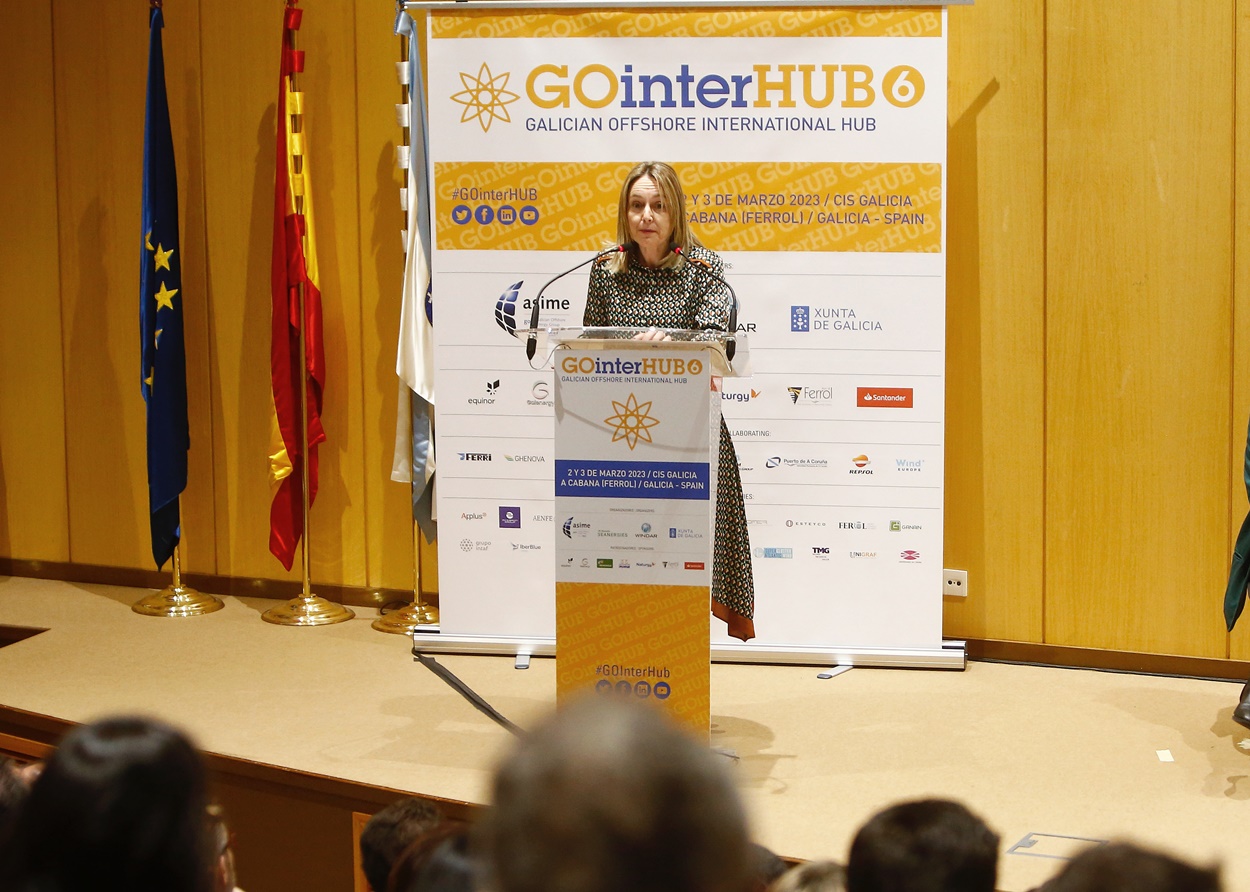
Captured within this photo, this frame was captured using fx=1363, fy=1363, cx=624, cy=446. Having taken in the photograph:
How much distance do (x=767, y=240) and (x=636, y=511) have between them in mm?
1574

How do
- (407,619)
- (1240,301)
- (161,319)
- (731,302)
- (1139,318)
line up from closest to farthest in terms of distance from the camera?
(731,302) < (1240,301) < (1139,318) < (407,619) < (161,319)

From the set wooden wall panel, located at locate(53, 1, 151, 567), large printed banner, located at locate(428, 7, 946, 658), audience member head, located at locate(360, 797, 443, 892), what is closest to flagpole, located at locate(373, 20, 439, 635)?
large printed banner, located at locate(428, 7, 946, 658)

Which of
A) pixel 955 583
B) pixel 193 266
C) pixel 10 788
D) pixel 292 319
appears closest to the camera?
pixel 10 788

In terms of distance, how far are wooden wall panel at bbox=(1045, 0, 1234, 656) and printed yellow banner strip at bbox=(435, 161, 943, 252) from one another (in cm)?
55

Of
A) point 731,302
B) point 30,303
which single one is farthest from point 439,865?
point 30,303

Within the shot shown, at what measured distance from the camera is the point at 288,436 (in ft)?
18.5

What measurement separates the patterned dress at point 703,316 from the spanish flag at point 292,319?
189 cm

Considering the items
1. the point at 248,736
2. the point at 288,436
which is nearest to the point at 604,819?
the point at 248,736

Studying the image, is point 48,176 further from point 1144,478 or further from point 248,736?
point 1144,478

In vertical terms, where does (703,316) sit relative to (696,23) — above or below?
below

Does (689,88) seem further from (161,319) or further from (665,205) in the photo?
(161,319)

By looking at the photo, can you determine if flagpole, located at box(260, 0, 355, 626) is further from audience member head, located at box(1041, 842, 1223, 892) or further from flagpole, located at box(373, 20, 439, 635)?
audience member head, located at box(1041, 842, 1223, 892)

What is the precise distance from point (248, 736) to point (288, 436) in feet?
5.67

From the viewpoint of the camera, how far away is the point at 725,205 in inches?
189
